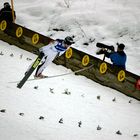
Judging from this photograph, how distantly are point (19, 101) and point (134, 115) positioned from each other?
342 cm

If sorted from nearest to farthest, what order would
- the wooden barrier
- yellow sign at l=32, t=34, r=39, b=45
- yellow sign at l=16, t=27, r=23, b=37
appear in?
1. the wooden barrier
2. yellow sign at l=32, t=34, r=39, b=45
3. yellow sign at l=16, t=27, r=23, b=37

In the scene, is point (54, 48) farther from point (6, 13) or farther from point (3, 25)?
point (6, 13)

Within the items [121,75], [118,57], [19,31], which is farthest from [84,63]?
[19,31]

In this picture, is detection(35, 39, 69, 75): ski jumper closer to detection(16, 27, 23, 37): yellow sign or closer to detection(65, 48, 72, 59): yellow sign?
detection(65, 48, 72, 59): yellow sign

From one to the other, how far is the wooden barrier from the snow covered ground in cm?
25

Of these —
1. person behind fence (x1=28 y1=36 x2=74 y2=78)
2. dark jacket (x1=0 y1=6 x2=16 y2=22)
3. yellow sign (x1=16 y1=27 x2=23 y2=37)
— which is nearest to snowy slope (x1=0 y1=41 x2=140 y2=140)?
person behind fence (x1=28 y1=36 x2=74 y2=78)

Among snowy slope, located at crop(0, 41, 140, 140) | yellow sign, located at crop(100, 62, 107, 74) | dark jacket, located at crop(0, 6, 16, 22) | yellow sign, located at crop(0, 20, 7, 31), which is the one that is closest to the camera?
snowy slope, located at crop(0, 41, 140, 140)

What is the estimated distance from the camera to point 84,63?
39.1 feet

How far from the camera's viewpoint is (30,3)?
63.4ft

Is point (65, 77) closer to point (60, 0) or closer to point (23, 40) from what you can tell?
point (23, 40)

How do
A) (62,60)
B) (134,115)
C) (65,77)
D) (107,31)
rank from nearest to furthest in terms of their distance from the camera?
1. (134,115)
2. (65,77)
3. (62,60)
4. (107,31)

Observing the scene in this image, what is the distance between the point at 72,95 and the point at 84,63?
6.94 ft

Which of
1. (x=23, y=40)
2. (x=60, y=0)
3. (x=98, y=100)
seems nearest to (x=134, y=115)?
(x=98, y=100)

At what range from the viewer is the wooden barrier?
11.2 meters
